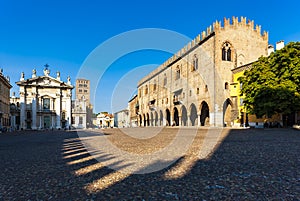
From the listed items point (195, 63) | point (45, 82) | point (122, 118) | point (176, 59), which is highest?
point (176, 59)

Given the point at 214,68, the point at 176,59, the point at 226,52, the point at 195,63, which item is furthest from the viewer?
the point at 176,59

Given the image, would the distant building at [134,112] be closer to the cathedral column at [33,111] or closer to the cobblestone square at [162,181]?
the cathedral column at [33,111]

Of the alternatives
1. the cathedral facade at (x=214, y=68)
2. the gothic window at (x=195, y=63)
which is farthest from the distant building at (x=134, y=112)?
→ the gothic window at (x=195, y=63)

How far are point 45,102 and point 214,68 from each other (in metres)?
41.2

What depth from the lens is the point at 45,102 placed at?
174 ft

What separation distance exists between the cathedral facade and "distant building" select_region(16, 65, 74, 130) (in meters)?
27.6

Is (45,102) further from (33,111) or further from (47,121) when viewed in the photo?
(47,121)

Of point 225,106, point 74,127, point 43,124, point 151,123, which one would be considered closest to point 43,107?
point 43,124

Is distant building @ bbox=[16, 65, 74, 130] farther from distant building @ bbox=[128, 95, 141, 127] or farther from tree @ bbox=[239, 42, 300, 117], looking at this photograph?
tree @ bbox=[239, 42, 300, 117]

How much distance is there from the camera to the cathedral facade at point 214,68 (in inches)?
1291

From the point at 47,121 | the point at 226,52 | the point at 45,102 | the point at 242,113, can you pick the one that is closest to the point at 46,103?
the point at 45,102

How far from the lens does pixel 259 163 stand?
608cm

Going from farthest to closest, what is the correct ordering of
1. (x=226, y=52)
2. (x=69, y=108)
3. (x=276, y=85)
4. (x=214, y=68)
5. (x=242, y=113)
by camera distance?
(x=69, y=108) → (x=226, y=52) → (x=214, y=68) → (x=242, y=113) → (x=276, y=85)

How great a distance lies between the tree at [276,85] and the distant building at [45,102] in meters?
43.4
